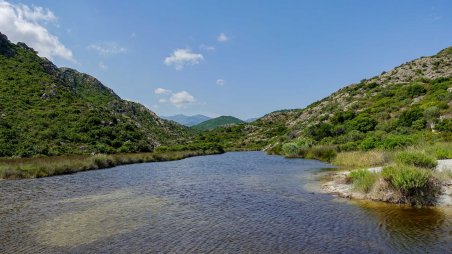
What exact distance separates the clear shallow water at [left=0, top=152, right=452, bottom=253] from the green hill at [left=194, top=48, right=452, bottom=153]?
26763 millimetres

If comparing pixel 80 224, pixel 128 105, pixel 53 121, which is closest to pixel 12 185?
pixel 80 224

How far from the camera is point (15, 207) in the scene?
2108cm

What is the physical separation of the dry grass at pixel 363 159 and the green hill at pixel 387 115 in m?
4.55

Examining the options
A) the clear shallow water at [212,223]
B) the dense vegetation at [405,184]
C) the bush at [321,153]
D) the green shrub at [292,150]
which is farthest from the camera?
the green shrub at [292,150]

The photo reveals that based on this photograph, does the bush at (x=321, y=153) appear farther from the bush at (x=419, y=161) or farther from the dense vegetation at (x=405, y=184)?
the dense vegetation at (x=405, y=184)

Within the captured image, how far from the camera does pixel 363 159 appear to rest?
38594 millimetres

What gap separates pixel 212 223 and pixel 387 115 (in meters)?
70.6

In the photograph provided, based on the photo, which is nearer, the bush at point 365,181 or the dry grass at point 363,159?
the bush at point 365,181

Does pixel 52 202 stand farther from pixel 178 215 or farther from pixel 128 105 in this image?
pixel 128 105

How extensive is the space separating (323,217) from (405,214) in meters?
3.97

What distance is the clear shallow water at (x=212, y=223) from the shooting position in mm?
13500

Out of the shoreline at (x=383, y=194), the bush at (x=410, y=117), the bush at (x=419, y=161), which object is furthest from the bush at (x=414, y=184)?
the bush at (x=410, y=117)

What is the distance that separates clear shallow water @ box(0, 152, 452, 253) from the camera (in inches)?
531

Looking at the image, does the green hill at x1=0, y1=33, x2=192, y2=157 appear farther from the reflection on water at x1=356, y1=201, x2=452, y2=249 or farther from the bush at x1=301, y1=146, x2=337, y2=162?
the reflection on water at x1=356, y1=201, x2=452, y2=249
